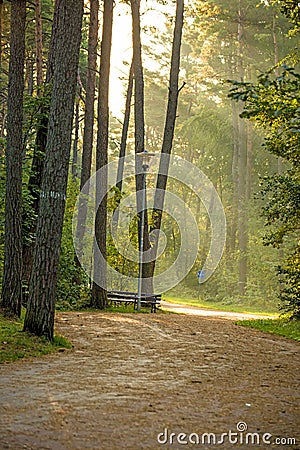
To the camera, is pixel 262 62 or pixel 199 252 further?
pixel 199 252

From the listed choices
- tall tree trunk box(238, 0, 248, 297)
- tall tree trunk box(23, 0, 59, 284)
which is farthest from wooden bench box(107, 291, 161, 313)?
tall tree trunk box(238, 0, 248, 297)

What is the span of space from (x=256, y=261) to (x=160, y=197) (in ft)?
57.2

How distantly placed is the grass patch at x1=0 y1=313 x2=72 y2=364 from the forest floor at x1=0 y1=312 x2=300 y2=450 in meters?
0.27

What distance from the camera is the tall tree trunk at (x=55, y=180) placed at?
1102 centimetres

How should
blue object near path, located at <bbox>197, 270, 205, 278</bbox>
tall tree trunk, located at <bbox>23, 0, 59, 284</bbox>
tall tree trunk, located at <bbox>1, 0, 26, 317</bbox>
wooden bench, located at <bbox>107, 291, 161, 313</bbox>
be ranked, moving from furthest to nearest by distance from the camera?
blue object near path, located at <bbox>197, 270, 205, 278</bbox>
wooden bench, located at <bbox>107, 291, 161, 313</bbox>
tall tree trunk, located at <bbox>23, 0, 59, 284</bbox>
tall tree trunk, located at <bbox>1, 0, 26, 317</bbox>

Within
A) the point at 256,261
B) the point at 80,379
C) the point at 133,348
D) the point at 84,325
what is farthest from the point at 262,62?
the point at 80,379

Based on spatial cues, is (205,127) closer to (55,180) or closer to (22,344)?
(55,180)

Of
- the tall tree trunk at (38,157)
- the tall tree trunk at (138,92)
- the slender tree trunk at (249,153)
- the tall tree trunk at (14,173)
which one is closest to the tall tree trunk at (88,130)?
the tall tree trunk at (138,92)

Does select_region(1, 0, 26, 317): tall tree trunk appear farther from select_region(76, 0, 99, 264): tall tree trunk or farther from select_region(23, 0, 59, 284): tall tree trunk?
select_region(76, 0, 99, 264): tall tree trunk

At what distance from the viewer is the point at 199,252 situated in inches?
1848

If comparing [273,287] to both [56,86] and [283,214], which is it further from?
[56,86]

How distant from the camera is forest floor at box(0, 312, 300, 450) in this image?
5.60m

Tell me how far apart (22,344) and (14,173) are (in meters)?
4.11

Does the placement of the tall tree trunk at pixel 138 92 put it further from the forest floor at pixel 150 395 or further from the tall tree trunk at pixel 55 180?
the tall tree trunk at pixel 55 180
